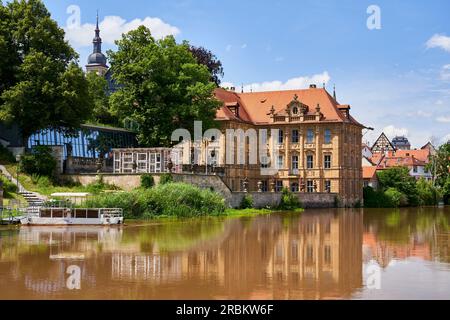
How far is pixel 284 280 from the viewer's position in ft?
55.7

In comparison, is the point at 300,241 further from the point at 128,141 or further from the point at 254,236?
the point at 128,141

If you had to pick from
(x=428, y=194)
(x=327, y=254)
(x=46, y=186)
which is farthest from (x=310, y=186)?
(x=327, y=254)

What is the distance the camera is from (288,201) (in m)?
60.6

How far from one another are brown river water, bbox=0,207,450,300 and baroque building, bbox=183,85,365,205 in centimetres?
4047

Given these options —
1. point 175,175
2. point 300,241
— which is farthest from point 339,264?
point 175,175

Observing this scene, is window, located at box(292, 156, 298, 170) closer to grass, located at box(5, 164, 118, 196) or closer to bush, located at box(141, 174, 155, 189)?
bush, located at box(141, 174, 155, 189)

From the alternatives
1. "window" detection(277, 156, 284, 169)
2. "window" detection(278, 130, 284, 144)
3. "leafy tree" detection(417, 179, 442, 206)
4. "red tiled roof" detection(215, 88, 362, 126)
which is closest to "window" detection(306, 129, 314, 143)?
"red tiled roof" detection(215, 88, 362, 126)

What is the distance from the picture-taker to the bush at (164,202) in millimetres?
38219

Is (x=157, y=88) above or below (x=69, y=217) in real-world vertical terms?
above

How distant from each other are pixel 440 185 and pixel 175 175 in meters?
57.8

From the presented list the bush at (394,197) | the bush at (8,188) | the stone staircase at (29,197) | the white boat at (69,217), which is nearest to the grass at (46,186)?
the stone staircase at (29,197)

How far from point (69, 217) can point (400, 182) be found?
5471 centimetres

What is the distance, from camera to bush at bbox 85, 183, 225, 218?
38219 mm

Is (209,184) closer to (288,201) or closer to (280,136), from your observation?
(288,201)
